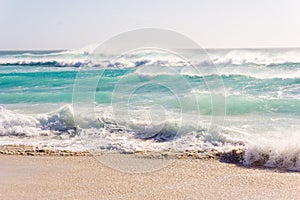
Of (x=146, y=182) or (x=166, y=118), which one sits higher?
(x=166, y=118)

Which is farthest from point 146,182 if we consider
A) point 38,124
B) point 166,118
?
point 38,124

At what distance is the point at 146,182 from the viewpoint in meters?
5.41

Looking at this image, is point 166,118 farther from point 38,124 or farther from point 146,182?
point 146,182

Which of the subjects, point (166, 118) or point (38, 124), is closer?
point (166, 118)

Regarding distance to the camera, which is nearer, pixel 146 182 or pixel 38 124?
pixel 146 182

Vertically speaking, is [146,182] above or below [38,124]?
below

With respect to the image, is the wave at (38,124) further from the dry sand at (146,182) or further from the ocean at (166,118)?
the dry sand at (146,182)

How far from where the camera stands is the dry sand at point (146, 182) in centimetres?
495

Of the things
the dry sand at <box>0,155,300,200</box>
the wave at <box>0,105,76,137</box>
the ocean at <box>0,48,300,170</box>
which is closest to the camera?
the dry sand at <box>0,155,300,200</box>

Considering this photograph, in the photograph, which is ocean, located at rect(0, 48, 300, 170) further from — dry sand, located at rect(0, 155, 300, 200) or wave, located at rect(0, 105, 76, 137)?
dry sand, located at rect(0, 155, 300, 200)

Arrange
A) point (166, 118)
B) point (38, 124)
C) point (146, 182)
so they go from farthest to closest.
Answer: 1. point (38, 124)
2. point (166, 118)
3. point (146, 182)

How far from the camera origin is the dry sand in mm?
4949

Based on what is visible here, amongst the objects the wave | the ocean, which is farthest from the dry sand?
the wave

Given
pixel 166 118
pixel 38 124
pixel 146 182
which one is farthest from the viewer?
pixel 38 124
